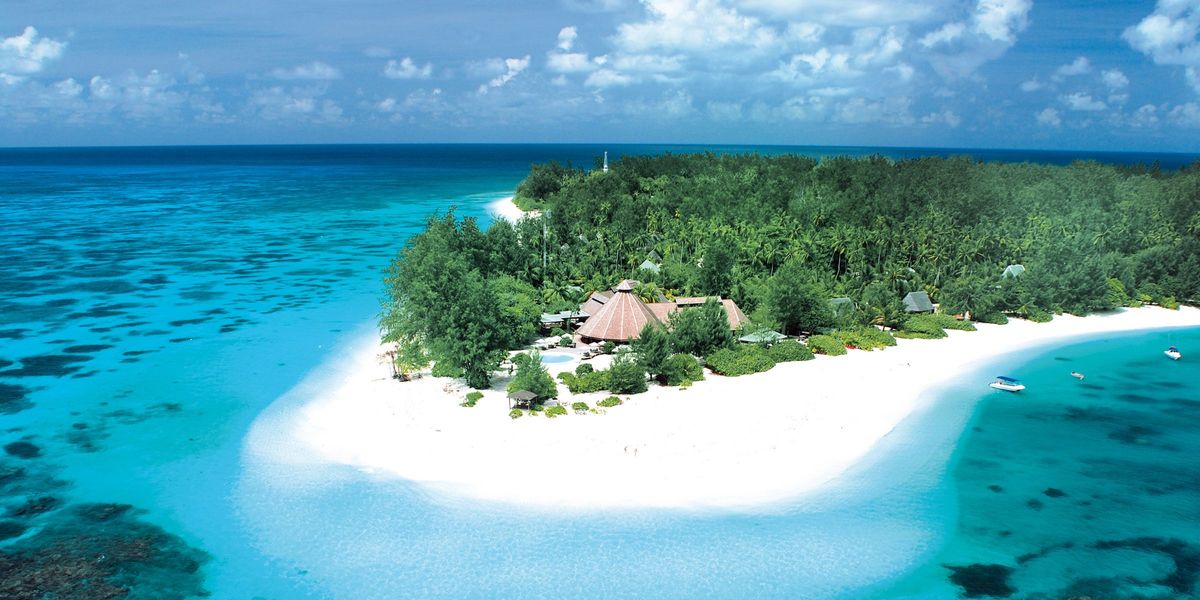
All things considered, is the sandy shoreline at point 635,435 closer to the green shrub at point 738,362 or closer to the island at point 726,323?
the island at point 726,323

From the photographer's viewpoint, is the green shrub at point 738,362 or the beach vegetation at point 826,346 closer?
the green shrub at point 738,362

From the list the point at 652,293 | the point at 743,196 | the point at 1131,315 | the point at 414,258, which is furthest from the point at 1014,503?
the point at 743,196

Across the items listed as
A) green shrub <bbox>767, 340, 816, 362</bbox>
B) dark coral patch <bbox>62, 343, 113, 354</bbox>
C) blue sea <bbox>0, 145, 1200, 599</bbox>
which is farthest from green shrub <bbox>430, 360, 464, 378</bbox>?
dark coral patch <bbox>62, 343, 113, 354</bbox>

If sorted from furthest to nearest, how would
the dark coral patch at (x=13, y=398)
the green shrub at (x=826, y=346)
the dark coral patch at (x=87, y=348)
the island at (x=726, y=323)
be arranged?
1. the dark coral patch at (x=87, y=348)
2. the green shrub at (x=826, y=346)
3. the dark coral patch at (x=13, y=398)
4. the island at (x=726, y=323)

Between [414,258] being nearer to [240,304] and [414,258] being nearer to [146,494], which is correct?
[146,494]

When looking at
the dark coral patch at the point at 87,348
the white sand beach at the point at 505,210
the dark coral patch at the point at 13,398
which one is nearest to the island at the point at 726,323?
the dark coral patch at the point at 13,398

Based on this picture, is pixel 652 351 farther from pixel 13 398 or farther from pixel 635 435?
pixel 13 398
